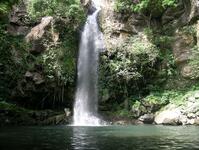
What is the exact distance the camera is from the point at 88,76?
34.8m

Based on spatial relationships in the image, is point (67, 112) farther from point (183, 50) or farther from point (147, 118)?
point (183, 50)

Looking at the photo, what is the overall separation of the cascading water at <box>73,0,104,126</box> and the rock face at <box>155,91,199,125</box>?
532cm

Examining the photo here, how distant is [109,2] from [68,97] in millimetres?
12130

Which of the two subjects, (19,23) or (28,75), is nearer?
(28,75)

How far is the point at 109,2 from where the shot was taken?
40.3 meters

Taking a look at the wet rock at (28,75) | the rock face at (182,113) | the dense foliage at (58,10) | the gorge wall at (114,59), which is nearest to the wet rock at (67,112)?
the gorge wall at (114,59)

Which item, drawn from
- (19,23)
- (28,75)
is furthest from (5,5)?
(19,23)

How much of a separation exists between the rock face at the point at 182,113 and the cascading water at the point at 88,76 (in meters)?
5.32

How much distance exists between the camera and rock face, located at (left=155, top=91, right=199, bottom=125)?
2869 centimetres

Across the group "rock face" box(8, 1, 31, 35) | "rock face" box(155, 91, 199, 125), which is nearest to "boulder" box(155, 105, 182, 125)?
"rock face" box(155, 91, 199, 125)

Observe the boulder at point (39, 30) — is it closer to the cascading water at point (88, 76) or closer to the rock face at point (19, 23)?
A: the rock face at point (19, 23)

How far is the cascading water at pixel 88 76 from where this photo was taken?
108 feet

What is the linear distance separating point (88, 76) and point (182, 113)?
9644 mm

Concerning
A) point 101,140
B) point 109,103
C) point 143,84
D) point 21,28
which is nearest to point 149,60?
point 143,84
